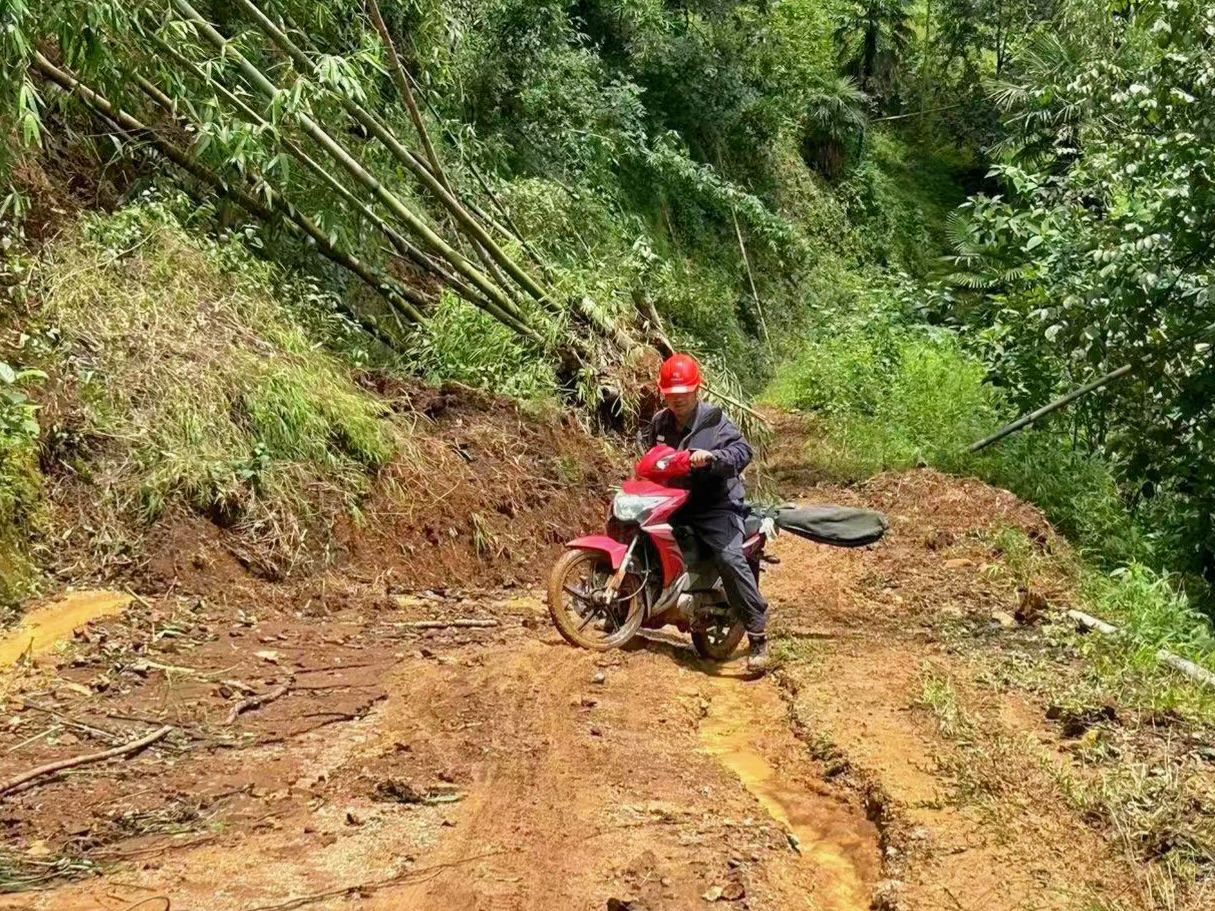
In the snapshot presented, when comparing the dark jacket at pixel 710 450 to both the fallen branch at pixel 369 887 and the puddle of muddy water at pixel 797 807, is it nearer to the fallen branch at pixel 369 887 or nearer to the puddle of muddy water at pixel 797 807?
the puddle of muddy water at pixel 797 807

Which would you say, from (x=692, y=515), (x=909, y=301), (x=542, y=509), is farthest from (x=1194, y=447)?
(x=909, y=301)

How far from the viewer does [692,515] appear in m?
5.64

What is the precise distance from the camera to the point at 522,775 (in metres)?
3.69

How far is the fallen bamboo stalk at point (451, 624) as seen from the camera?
5.73 m

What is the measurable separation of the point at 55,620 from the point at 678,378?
3.22 metres

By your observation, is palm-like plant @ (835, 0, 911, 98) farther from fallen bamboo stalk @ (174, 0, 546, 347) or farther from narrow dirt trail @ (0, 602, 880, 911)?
narrow dirt trail @ (0, 602, 880, 911)

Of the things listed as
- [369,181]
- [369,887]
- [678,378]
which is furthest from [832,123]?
[369,887]

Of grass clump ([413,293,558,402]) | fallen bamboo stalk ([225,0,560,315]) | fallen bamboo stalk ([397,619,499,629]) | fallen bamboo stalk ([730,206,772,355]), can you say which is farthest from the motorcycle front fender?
fallen bamboo stalk ([730,206,772,355])

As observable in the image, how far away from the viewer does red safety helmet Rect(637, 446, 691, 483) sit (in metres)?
5.29

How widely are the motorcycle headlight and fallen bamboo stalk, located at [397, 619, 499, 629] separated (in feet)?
3.62

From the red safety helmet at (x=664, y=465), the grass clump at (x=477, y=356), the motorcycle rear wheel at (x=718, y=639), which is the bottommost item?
the motorcycle rear wheel at (x=718, y=639)

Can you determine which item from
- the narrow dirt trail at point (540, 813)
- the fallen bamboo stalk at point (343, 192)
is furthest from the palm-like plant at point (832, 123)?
the narrow dirt trail at point (540, 813)

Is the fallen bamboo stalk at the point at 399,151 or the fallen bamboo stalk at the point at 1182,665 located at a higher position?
the fallen bamboo stalk at the point at 399,151

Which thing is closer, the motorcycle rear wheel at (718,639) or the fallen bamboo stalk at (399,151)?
the motorcycle rear wheel at (718,639)
